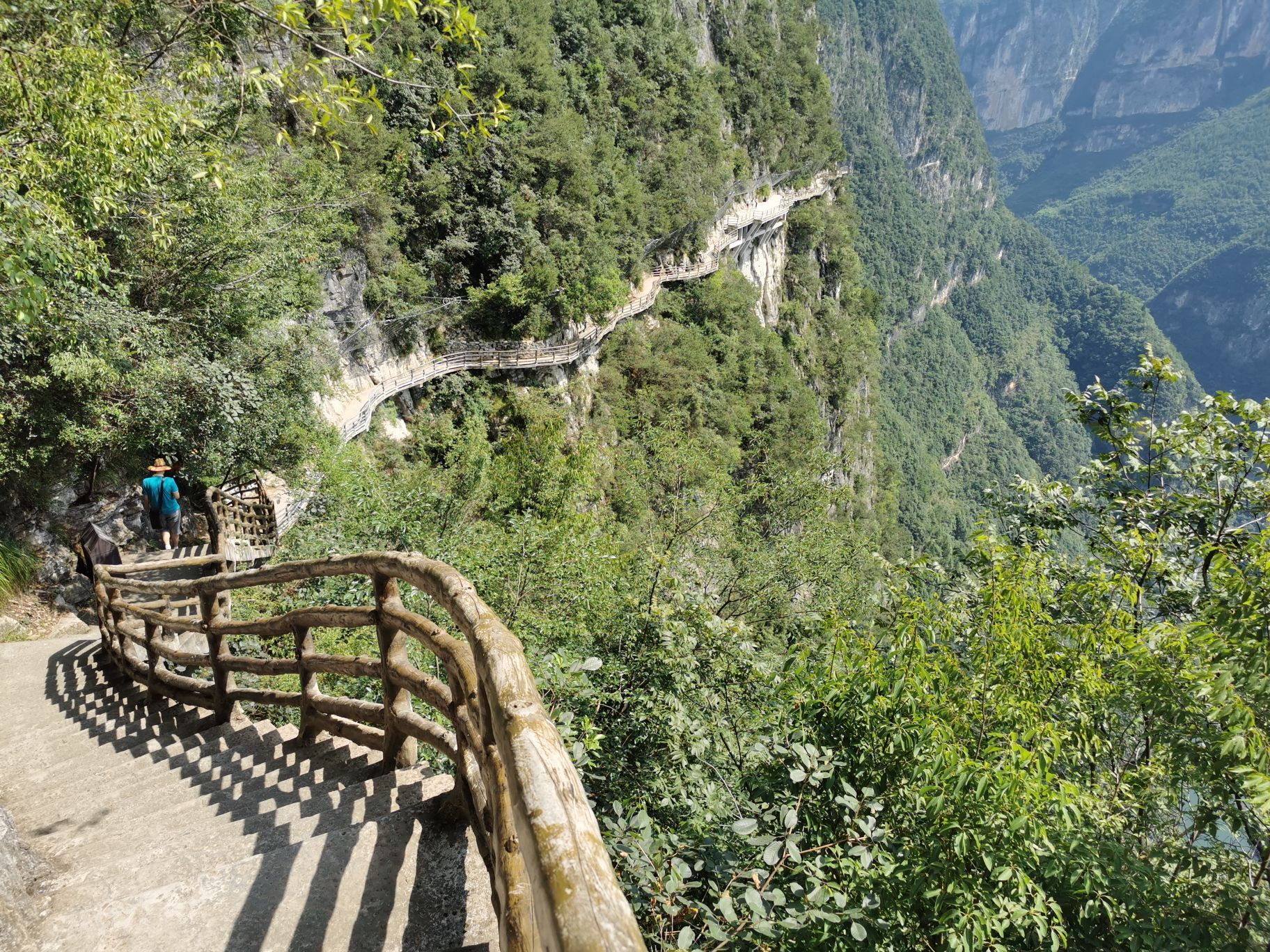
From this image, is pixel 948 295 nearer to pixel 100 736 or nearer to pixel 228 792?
pixel 100 736

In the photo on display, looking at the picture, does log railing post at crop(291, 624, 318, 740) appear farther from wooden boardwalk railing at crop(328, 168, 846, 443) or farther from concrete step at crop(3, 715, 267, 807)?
wooden boardwalk railing at crop(328, 168, 846, 443)

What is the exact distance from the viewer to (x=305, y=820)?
8.51ft

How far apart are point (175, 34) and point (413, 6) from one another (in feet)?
9.02

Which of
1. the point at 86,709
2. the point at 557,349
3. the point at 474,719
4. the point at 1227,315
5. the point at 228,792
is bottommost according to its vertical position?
the point at 86,709

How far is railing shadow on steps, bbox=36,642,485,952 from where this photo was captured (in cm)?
189

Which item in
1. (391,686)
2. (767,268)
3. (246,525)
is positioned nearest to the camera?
(391,686)

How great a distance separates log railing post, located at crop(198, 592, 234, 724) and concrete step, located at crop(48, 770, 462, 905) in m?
1.61

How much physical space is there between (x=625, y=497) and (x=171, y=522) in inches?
522

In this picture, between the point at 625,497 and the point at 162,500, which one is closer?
the point at 162,500

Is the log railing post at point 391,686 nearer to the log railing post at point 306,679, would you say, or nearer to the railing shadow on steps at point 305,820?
the railing shadow on steps at point 305,820

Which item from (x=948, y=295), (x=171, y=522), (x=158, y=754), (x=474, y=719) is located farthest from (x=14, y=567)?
(x=948, y=295)

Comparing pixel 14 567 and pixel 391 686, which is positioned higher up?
pixel 14 567

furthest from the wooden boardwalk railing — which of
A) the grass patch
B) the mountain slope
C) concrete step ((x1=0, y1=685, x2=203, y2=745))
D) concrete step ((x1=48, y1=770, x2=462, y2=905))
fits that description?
the mountain slope

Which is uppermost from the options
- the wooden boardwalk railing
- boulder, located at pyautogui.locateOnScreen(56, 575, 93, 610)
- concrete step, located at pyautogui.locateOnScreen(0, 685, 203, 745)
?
the wooden boardwalk railing
